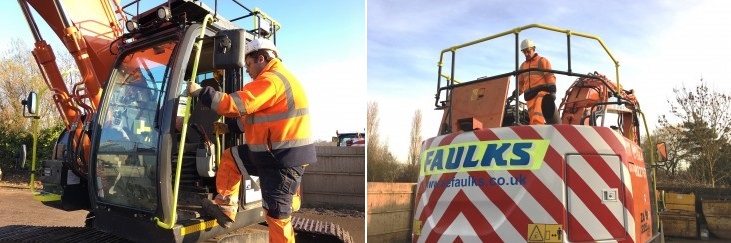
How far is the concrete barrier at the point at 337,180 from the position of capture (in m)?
12.1

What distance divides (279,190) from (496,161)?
140 cm

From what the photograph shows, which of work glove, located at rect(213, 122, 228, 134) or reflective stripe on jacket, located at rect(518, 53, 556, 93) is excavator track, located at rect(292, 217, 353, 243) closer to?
work glove, located at rect(213, 122, 228, 134)

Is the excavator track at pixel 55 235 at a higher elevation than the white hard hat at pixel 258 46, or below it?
below

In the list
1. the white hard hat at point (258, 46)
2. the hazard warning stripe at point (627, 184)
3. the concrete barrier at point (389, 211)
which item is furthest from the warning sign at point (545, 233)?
the concrete barrier at point (389, 211)

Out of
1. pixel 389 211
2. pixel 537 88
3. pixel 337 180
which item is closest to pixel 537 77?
pixel 537 88

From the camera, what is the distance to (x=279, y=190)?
328 cm

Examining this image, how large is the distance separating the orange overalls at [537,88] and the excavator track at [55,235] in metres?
3.67

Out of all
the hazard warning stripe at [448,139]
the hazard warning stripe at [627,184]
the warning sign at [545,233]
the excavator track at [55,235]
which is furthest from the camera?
the excavator track at [55,235]

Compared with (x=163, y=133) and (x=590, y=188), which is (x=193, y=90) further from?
(x=590, y=188)

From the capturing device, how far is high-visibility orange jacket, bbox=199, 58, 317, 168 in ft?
10.6

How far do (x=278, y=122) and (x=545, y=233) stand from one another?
1782mm

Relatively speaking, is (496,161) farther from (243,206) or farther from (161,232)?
(161,232)

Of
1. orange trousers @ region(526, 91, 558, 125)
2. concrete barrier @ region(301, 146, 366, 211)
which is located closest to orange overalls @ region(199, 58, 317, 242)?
orange trousers @ region(526, 91, 558, 125)

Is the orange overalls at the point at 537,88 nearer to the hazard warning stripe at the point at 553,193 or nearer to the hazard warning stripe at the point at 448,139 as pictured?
the hazard warning stripe at the point at 448,139
